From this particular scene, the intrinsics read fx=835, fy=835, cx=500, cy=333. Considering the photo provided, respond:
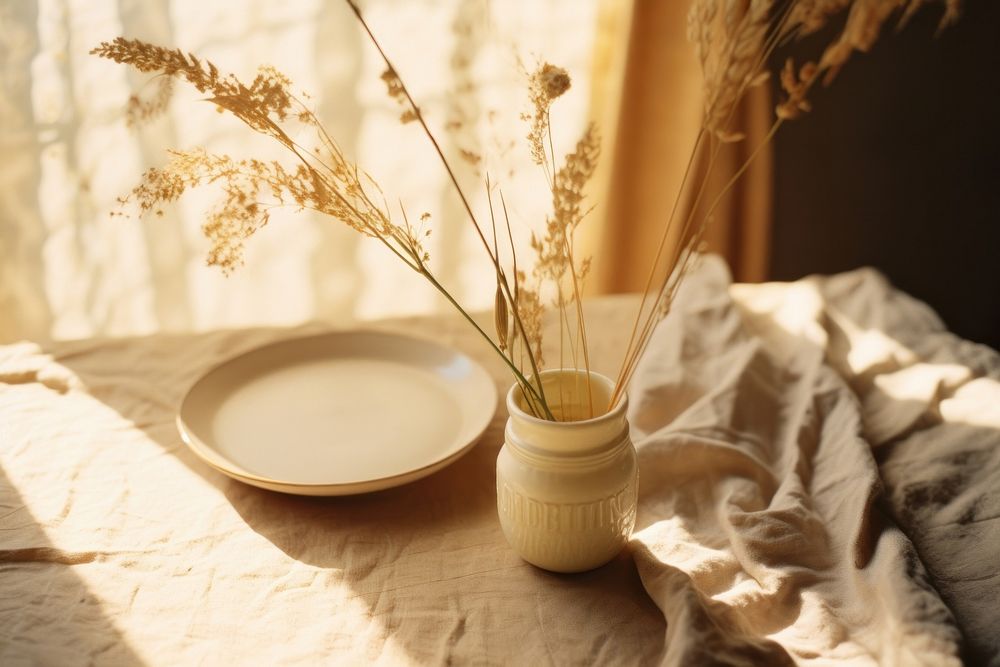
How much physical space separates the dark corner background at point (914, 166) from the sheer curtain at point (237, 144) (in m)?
0.68

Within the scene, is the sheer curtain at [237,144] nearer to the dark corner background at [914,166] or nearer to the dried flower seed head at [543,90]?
the dark corner background at [914,166]

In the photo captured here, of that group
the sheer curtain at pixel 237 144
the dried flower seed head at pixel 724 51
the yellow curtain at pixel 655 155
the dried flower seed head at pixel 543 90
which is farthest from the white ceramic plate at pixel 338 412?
the yellow curtain at pixel 655 155

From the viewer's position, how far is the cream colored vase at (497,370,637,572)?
2.60ft

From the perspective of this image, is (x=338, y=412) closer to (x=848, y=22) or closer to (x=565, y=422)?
(x=565, y=422)

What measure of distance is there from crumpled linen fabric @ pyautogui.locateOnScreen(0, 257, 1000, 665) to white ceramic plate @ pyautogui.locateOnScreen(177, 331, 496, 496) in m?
0.04

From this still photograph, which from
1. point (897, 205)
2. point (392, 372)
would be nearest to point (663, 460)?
point (392, 372)

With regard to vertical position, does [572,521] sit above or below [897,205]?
above

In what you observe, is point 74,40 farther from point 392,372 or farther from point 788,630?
point 788,630

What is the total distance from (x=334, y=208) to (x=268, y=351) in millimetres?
521

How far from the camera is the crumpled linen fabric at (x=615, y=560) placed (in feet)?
2.52

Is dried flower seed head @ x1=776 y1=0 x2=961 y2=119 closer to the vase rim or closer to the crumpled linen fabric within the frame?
the vase rim

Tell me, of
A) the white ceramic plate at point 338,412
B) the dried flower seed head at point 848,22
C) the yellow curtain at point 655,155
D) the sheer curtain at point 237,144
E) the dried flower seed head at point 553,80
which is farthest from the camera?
the yellow curtain at point 655,155

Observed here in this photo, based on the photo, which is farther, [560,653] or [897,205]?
[897,205]

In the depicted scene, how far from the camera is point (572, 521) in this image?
0.81 metres
